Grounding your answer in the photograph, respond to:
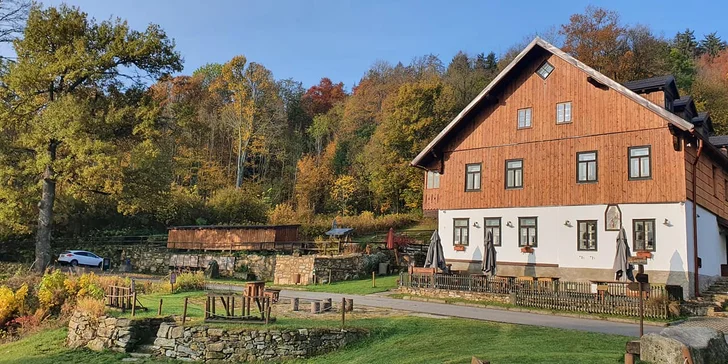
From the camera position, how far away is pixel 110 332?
1669cm

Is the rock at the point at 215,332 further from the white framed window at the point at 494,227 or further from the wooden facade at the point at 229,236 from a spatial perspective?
the wooden facade at the point at 229,236

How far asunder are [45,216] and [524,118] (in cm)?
2631

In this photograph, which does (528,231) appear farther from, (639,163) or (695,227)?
(695,227)

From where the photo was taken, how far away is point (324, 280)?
99.4ft

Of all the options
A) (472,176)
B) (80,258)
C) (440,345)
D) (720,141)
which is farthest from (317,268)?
(720,141)

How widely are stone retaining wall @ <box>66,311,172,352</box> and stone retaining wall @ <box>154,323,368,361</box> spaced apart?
1.69 m

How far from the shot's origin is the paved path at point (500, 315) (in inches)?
645

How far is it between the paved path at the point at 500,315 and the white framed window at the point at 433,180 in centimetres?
807

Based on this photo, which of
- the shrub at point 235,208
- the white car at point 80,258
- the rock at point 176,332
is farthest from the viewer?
the shrub at point 235,208

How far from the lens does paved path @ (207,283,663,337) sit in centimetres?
1638

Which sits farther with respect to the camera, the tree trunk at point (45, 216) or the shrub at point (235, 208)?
the shrub at point (235, 208)

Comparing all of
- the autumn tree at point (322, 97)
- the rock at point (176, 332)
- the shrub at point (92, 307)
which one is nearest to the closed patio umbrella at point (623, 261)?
the rock at point (176, 332)

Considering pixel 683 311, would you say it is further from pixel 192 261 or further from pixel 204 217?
pixel 204 217

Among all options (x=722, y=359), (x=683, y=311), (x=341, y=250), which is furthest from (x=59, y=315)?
(x=683, y=311)
